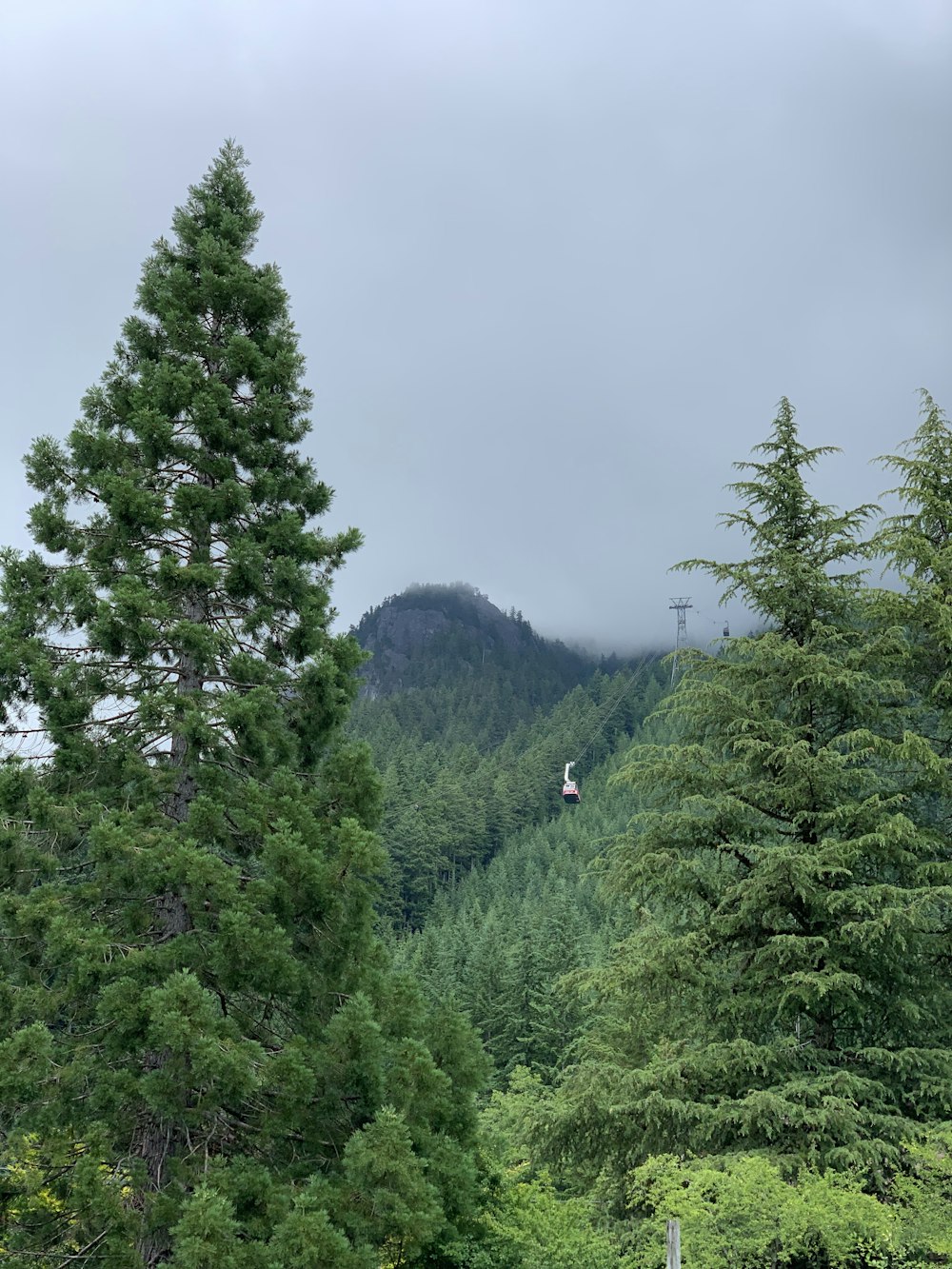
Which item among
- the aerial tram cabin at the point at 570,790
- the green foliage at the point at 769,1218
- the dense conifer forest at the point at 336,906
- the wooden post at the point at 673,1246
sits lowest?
the aerial tram cabin at the point at 570,790

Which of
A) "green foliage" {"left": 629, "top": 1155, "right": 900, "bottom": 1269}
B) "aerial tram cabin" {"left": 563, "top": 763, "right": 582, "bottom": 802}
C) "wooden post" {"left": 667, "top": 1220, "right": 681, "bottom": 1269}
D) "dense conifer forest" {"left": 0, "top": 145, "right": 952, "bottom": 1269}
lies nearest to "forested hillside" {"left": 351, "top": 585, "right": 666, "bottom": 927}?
"aerial tram cabin" {"left": 563, "top": 763, "right": 582, "bottom": 802}

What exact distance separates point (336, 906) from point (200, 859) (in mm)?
1450

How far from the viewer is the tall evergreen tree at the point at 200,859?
7.18 metres

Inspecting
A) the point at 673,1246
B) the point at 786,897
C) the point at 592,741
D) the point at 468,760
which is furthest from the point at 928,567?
the point at 592,741

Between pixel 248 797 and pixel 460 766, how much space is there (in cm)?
9844

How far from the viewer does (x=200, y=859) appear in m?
7.49

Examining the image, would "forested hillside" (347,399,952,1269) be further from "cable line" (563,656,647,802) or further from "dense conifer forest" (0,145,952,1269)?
"cable line" (563,656,647,802)

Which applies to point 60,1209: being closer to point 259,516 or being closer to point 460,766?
point 259,516

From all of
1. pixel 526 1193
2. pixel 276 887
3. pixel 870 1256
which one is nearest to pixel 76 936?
pixel 276 887

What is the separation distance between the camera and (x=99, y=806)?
26.5 ft

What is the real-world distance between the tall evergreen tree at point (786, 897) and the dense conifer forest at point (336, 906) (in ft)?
0.21

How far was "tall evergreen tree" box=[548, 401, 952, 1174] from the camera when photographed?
10391mm

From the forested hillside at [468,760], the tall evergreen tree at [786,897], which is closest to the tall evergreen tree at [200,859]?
the tall evergreen tree at [786,897]

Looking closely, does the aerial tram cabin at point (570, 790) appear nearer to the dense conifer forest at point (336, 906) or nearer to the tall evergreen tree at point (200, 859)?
the dense conifer forest at point (336, 906)
